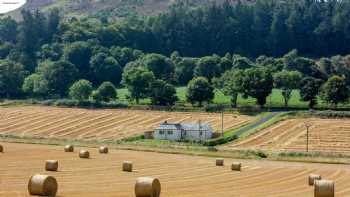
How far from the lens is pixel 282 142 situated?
77.8 meters

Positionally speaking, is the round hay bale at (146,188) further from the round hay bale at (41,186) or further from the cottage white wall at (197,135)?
the cottage white wall at (197,135)

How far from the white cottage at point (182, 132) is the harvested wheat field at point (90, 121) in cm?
339

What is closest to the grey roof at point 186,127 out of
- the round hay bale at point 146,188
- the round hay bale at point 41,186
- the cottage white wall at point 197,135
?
the cottage white wall at point 197,135

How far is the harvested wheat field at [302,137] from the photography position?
74.2 metres

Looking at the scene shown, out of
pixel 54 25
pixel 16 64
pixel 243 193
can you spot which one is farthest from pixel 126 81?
pixel 243 193

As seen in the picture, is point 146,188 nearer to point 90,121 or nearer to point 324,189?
point 324,189

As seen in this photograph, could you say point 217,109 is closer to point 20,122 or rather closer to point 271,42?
point 20,122

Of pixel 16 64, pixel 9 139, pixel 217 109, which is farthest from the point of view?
pixel 16 64

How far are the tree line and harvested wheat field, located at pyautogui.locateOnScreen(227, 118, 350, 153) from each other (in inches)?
972

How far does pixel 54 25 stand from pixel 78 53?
111 ft

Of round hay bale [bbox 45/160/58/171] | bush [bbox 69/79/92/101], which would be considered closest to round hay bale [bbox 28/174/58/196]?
round hay bale [bbox 45/160/58/171]

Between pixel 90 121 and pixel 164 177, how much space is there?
63.3m

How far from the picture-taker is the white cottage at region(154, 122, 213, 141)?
85312 mm

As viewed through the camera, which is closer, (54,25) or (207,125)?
(207,125)
